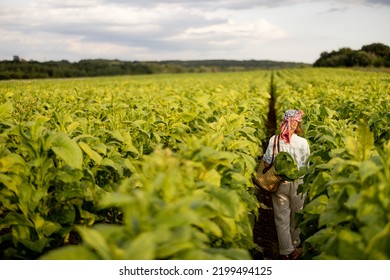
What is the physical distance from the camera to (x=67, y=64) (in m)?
83.4

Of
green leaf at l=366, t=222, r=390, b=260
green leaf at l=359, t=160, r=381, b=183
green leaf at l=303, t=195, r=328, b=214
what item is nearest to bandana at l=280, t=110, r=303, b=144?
green leaf at l=303, t=195, r=328, b=214

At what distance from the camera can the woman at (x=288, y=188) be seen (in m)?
4.42

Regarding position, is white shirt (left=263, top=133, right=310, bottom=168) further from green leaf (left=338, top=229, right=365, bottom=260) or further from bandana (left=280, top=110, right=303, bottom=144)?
green leaf (left=338, top=229, right=365, bottom=260)

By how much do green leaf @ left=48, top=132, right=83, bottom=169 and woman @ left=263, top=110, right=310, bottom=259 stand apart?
2.47m

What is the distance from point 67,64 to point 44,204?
3408 inches

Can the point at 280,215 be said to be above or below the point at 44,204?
below

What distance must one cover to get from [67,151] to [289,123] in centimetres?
265

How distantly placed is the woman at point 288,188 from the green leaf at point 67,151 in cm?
→ 247

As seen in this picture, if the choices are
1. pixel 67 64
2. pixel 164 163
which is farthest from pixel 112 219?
pixel 67 64

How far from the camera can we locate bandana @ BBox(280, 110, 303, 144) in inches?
173

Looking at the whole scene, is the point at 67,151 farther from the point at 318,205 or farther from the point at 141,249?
the point at 318,205

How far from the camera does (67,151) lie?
268cm
